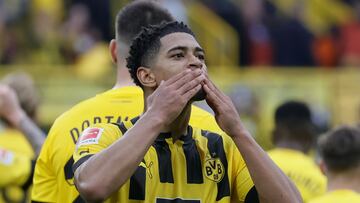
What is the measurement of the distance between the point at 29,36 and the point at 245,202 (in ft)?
43.4

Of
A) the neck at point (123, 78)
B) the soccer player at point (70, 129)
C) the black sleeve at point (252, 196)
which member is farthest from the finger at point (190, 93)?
the neck at point (123, 78)

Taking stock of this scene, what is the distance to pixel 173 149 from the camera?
16.8 feet

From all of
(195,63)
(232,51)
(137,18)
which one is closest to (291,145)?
(137,18)

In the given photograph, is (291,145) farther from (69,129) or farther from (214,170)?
(214,170)

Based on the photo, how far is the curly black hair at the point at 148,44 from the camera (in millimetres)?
5109

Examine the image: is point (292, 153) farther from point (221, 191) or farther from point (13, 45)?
point (13, 45)

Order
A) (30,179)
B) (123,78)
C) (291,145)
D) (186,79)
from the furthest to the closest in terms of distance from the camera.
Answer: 1. (291,145)
2. (30,179)
3. (123,78)
4. (186,79)

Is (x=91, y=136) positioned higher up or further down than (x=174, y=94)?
further down

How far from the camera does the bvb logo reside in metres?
5.11

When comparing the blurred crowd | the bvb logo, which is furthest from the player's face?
the blurred crowd

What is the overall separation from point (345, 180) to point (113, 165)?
2.00 meters

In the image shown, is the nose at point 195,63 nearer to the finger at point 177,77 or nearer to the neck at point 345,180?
the finger at point 177,77

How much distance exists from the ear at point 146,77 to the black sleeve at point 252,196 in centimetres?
62

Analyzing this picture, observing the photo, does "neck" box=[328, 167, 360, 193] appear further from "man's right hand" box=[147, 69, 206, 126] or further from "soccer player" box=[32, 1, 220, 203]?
"man's right hand" box=[147, 69, 206, 126]
